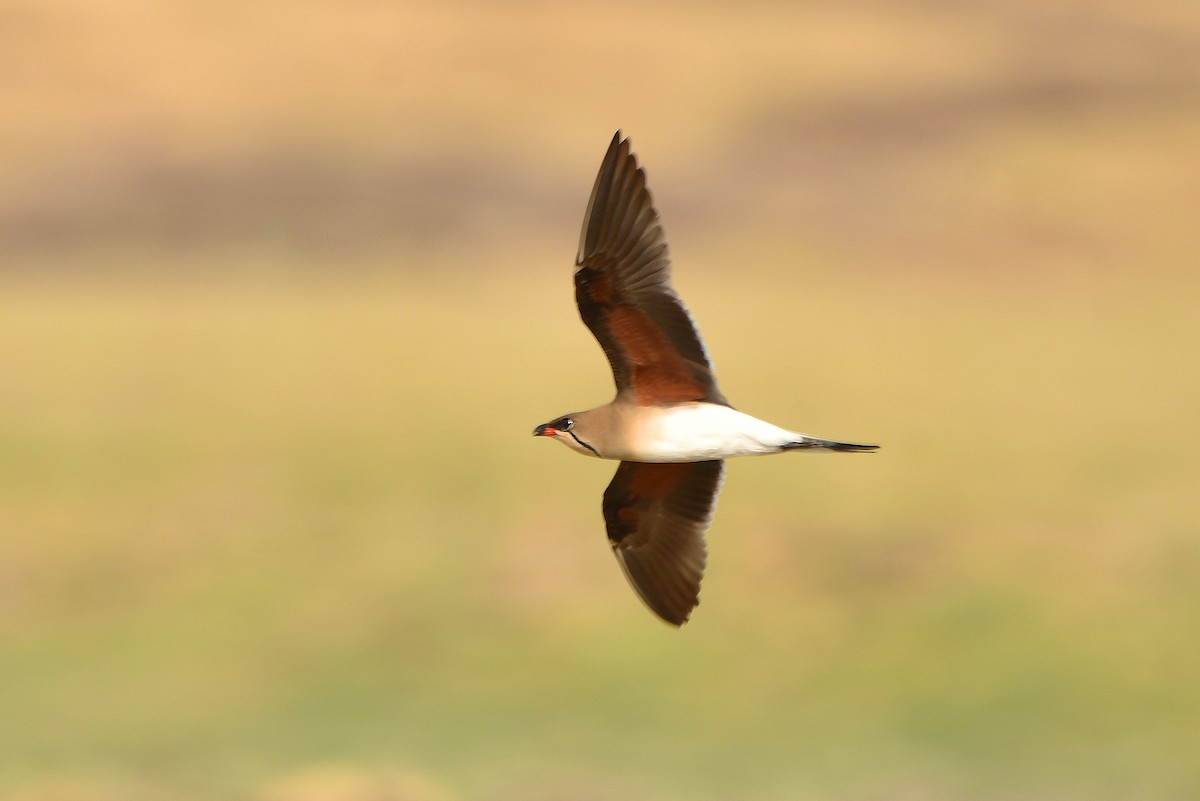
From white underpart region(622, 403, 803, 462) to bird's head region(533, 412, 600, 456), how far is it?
0.28 m

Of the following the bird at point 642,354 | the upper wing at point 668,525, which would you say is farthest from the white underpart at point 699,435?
the upper wing at point 668,525

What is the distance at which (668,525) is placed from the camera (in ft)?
37.5

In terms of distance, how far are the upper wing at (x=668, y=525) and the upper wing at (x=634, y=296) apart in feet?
3.38

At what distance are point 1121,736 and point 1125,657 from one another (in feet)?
8.10

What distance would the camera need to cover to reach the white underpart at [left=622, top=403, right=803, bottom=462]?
9844mm

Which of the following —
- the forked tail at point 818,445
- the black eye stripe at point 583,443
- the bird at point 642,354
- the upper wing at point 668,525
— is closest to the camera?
the forked tail at point 818,445

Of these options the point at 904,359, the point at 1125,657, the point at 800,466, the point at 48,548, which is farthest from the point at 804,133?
the point at 48,548

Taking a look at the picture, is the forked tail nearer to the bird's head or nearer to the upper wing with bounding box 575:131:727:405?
the upper wing with bounding box 575:131:727:405

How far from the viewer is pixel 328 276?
42531 mm

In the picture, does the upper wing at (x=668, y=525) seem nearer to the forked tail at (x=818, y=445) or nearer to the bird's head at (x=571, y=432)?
the bird's head at (x=571, y=432)

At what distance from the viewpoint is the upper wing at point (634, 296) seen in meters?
10.0

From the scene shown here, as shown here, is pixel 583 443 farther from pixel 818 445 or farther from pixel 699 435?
pixel 818 445

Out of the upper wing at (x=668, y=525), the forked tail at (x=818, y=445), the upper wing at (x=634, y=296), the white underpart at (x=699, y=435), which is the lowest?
the upper wing at (x=668, y=525)

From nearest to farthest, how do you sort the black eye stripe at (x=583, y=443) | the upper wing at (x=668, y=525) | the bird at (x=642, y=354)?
1. the bird at (x=642, y=354)
2. the black eye stripe at (x=583, y=443)
3. the upper wing at (x=668, y=525)
